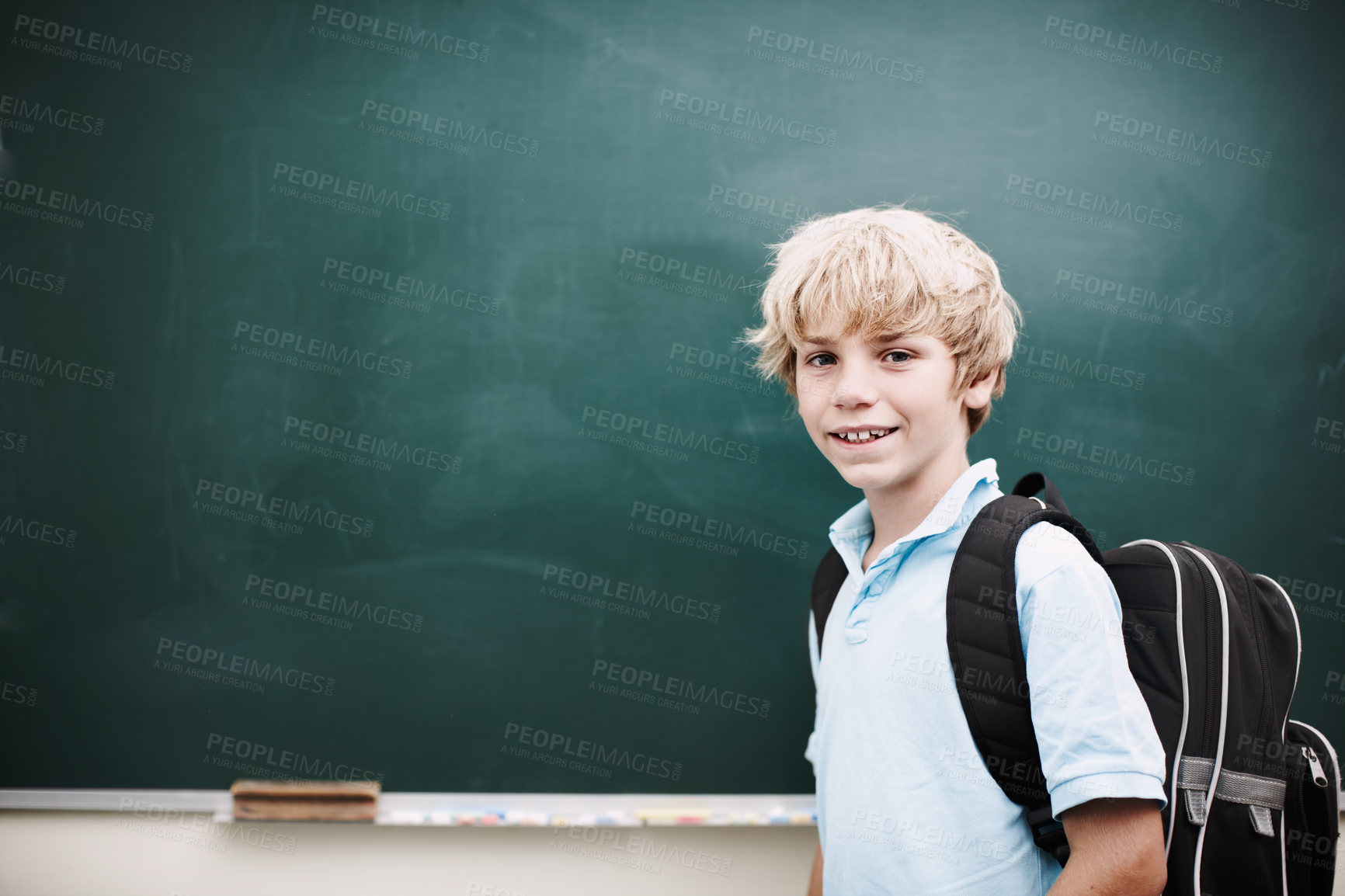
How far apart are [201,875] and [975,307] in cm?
180

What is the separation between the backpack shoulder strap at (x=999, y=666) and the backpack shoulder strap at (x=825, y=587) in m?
0.32

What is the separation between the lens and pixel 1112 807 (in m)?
0.86

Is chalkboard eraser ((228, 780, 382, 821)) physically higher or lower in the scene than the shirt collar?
lower

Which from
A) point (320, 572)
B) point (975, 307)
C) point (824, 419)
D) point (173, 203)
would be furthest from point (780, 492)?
point (173, 203)

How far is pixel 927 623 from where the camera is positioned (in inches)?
39.0

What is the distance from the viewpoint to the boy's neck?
3.58 feet

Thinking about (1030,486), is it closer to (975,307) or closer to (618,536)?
(975,307)

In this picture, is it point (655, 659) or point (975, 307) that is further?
point (655, 659)

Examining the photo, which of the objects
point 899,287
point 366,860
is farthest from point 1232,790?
point 366,860

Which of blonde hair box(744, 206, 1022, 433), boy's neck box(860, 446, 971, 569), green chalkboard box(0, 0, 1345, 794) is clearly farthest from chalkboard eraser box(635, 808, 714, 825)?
blonde hair box(744, 206, 1022, 433)

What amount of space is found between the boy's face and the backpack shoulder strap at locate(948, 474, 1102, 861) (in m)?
0.14

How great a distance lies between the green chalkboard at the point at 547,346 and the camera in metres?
1.46

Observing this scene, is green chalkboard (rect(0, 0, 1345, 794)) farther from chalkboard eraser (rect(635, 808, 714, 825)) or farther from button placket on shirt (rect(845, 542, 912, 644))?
button placket on shirt (rect(845, 542, 912, 644))

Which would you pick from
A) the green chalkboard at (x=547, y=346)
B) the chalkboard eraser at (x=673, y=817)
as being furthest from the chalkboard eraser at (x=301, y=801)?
the chalkboard eraser at (x=673, y=817)
